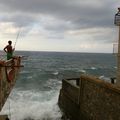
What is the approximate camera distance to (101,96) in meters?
16.1

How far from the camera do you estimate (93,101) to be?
1722cm

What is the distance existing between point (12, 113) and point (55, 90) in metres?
9.00

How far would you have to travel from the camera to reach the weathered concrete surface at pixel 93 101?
14805mm

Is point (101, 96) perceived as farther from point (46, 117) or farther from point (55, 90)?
point (55, 90)

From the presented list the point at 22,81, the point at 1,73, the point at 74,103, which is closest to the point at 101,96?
the point at 74,103

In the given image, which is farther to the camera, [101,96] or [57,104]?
[57,104]

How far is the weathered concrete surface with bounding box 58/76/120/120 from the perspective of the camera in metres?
14.8

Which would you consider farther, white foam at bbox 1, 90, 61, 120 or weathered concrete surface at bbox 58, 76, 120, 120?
white foam at bbox 1, 90, 61, 120

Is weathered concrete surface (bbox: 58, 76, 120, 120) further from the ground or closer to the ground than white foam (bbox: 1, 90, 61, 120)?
further from the ground

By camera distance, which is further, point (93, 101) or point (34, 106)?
point (34, 106)

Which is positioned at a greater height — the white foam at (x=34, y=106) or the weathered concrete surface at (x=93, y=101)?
the weathered concrete surface at (x=93, y=101)

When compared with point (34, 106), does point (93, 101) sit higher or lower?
higher

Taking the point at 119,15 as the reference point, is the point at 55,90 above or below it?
below

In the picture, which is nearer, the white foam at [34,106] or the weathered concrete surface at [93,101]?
the weathered concrete surface at [93,101]
